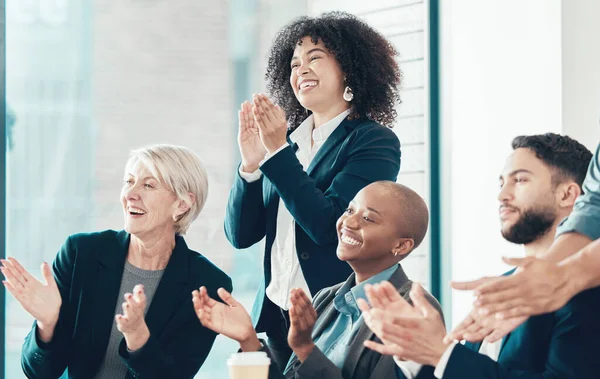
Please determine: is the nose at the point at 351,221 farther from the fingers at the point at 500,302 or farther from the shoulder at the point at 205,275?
the fingers at the point at 500,302

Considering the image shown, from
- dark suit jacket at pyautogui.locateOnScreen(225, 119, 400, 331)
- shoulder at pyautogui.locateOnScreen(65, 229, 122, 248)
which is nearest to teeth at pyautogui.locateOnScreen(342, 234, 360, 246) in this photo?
dark suit jacket at pyautogui.locateOnScreen(225, 119, 400, 331)

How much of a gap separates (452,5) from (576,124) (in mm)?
1180

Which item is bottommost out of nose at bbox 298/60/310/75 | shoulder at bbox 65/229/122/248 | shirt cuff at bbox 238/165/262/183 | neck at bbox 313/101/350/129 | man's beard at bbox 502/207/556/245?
shoulder at bbox 65/229/122/248

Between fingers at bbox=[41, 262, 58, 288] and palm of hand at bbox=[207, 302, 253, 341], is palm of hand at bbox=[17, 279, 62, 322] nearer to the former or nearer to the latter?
fingers at bbox=[41, 262, 58, 288]

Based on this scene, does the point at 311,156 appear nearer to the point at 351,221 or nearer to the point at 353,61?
the point at 353,61

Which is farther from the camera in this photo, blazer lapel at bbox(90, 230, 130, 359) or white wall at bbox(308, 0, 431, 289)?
white wall at bbox(308, 0, 431, 289)

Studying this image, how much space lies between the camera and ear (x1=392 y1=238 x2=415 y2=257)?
2.29 metres

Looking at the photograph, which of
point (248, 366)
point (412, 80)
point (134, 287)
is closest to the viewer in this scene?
point (248, 366)

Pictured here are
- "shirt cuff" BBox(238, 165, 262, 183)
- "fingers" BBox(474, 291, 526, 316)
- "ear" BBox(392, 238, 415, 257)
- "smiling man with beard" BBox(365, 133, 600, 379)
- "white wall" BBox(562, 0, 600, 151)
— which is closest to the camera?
"fingers" BBox(474, 291, 526, 316)

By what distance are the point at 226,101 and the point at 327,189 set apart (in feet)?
5.44

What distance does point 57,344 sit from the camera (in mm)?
→ 2455

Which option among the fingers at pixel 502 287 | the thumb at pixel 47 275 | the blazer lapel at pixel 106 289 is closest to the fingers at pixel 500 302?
the fingers at pixel 502 287

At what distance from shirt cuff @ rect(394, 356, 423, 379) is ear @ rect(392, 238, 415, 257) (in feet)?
1.70

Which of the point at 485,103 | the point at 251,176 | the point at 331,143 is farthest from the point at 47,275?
the point at 485,103
